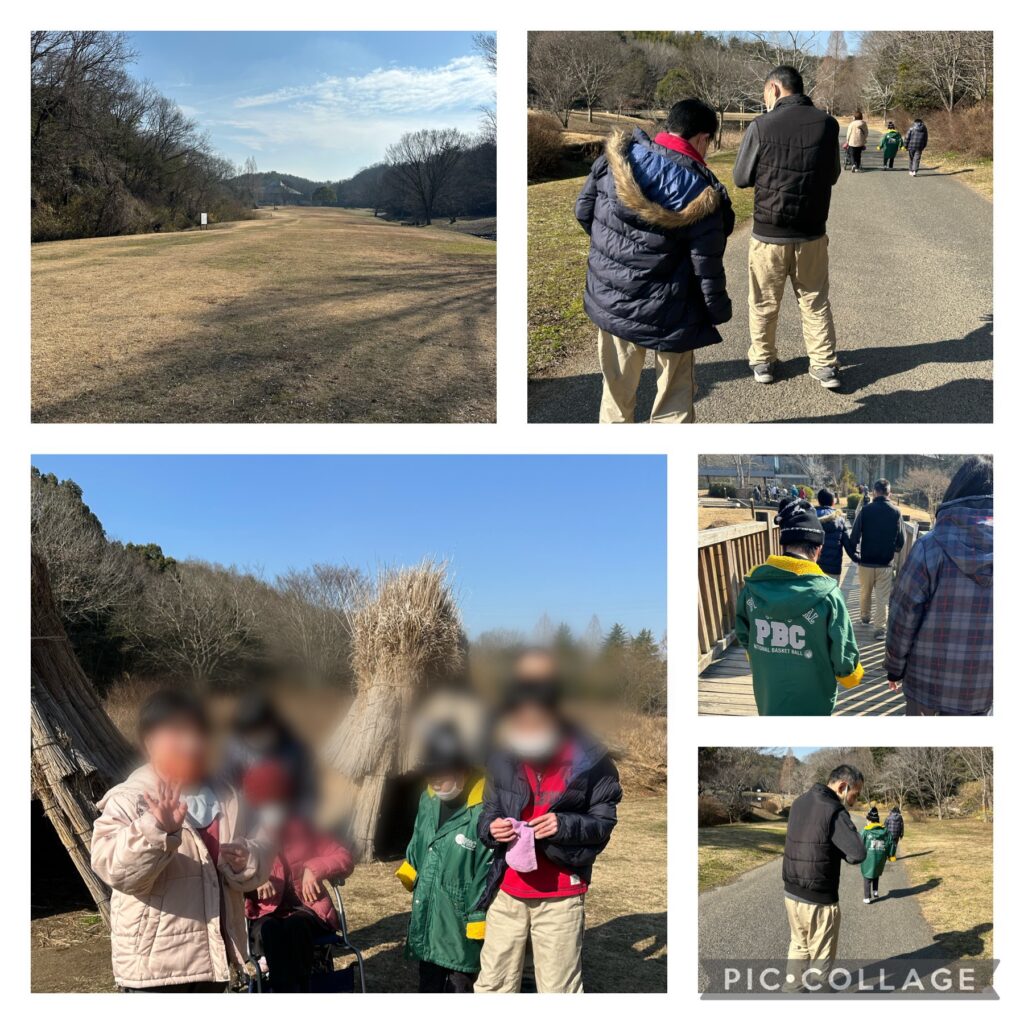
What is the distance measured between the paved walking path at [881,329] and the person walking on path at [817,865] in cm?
168

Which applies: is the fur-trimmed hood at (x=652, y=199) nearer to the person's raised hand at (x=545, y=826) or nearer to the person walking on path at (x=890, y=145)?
the person walking on path at (x=890, y=145)

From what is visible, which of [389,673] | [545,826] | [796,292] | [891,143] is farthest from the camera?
[389,673]

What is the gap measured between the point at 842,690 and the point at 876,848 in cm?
83

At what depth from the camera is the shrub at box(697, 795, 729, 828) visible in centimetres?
448

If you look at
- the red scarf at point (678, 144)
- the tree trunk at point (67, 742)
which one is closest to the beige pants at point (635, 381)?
the red scarf at point (678, 144)

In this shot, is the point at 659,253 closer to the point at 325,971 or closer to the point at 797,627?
the point at 797,627

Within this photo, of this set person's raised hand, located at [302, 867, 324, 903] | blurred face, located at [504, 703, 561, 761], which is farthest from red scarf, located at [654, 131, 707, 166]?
person's raised hand, located at [302, 867, 324, 903]

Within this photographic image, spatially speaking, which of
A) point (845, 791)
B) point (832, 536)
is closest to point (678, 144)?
point (832, 536)

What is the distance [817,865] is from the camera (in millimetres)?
4406

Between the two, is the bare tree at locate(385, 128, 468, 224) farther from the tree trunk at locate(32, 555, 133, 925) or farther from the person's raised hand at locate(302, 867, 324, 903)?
the person's raised hand at locate(302, 867, 324, 903)

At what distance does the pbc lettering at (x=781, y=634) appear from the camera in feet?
14.3

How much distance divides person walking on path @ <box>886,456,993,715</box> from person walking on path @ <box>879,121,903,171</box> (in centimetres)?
163
